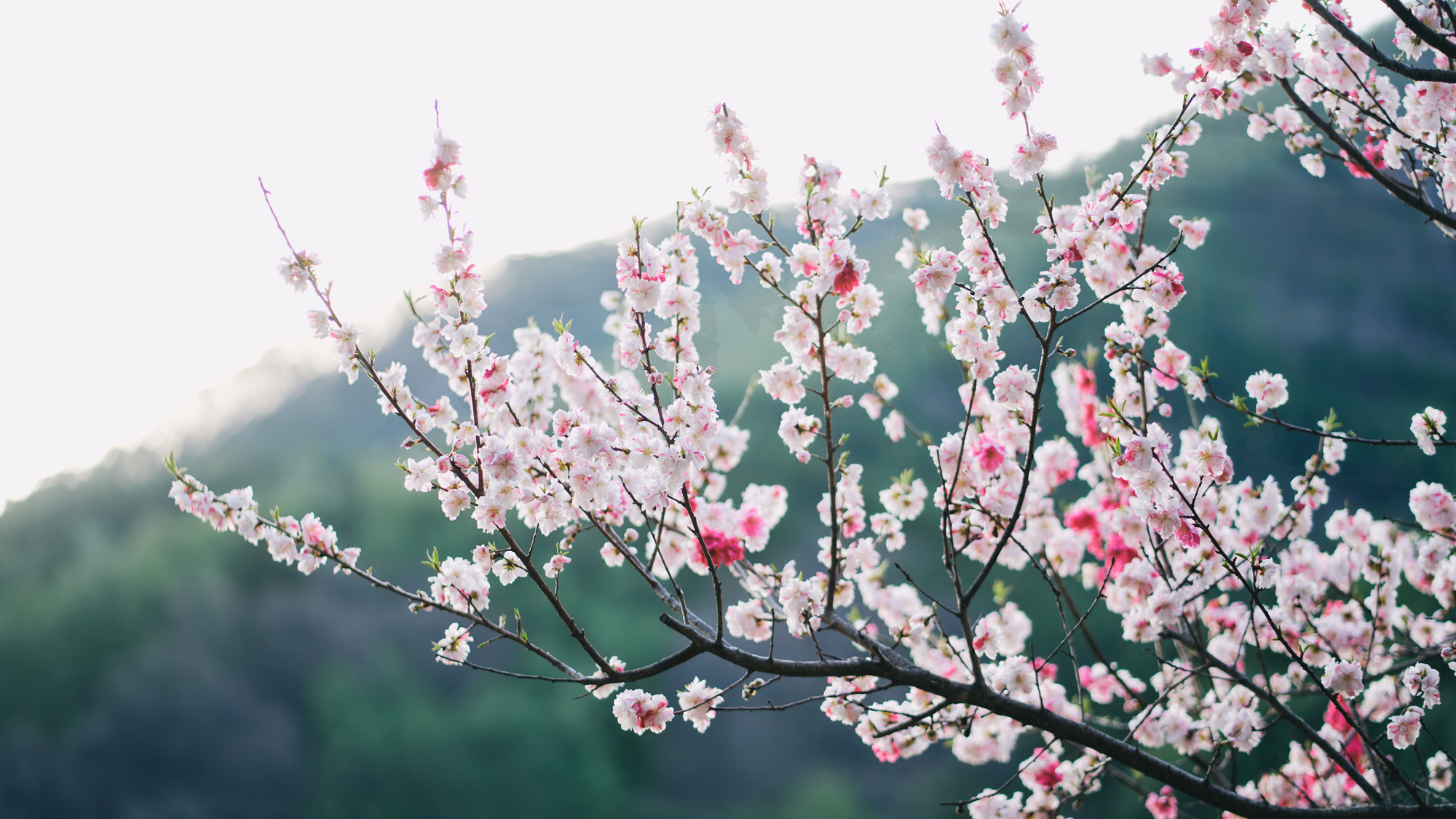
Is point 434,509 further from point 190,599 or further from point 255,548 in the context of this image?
point 190,599

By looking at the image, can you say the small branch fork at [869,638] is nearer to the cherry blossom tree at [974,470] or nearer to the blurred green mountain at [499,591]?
the cherry blossom tree at [974,470]

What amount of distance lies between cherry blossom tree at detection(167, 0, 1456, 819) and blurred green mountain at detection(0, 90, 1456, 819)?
3.83 meters

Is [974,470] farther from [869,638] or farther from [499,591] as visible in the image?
[499,591]

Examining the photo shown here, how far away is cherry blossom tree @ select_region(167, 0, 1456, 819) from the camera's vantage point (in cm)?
181

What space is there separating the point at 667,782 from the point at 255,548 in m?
5.57

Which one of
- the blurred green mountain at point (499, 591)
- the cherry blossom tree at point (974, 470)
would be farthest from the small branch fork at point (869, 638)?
the blurred green mountain at point (499, 591)

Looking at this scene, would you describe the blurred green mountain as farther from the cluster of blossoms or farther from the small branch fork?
the small branch fork

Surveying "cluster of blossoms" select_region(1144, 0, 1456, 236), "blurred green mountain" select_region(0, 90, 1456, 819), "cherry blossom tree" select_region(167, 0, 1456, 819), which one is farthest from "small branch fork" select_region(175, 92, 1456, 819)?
"blurred green mountain" select_region(0, 90, 1456, 819)

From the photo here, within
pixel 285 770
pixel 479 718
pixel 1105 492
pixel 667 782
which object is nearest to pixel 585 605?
pixel 479 718

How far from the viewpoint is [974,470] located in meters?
2.63

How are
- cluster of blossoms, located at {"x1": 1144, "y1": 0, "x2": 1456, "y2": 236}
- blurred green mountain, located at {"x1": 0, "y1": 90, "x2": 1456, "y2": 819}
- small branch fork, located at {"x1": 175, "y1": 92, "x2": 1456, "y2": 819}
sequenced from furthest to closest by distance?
blurred green mountain, located at {"x1": 0, "y1": 90, "x2": 1456, "y2": 819} < cluster of blossoms, located at {"x1": 1144, "y1": 0, "x2": 1456, "y2": 236} < small branch fork, located at {"x1": 175, "y1": 92, "x2": 1456, "y2": 819}

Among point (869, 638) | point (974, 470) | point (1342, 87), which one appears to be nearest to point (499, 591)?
point (974, 470)

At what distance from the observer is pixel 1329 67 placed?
8.79 feet

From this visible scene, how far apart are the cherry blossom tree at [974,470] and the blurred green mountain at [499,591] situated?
3.83 meters
